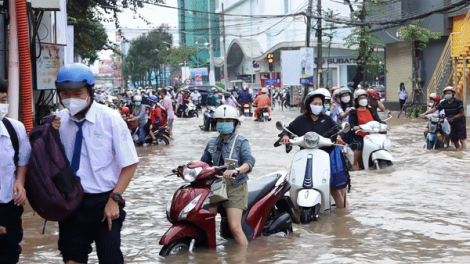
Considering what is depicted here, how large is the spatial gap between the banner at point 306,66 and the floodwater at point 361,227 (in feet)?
82.2

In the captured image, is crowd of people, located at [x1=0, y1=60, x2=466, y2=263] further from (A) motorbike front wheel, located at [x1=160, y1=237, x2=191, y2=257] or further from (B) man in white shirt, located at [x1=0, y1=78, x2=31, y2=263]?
(A) motorbike front wheel, located at [x1=160, y1=237, x2=191, y2=257]

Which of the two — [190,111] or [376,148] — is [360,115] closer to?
[376,148]

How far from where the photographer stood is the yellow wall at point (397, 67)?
36938 mm

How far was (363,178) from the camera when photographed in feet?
38.8

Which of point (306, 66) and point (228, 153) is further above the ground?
point (306, 66)

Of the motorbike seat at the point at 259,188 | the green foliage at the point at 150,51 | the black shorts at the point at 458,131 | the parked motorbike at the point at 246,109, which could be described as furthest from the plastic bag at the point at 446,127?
the green foliage at the point at 150,51

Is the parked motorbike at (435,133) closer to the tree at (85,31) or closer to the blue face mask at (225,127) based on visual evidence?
the blue face mask at (225,127)

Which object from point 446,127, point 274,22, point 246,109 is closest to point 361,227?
point 446,127

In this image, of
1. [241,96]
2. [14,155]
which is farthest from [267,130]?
[14,155]

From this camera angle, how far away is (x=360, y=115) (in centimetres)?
1209

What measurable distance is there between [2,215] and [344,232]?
4321 millimetres

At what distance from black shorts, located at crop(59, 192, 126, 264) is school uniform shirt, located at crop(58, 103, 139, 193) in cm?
8

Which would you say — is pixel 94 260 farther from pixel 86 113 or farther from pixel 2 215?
pixel 86 113

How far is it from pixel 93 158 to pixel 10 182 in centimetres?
58
